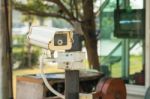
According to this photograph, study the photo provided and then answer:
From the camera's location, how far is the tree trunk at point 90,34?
416 cm

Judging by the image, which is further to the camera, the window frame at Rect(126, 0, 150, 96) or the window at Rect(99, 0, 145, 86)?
the window at Rect(99, 0, 145, 86)

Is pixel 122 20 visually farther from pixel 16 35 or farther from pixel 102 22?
pixel 16 35

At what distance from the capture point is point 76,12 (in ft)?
14.7

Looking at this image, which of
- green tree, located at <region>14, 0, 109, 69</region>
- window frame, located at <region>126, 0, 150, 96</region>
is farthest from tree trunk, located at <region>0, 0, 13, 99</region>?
window frame, located at <region>126, 0, 150, 96</region>

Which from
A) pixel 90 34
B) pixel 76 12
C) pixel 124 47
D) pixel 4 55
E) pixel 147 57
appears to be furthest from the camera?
pixel 76 12

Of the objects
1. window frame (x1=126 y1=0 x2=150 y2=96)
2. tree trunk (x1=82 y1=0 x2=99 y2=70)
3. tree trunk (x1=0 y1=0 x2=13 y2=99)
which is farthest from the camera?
tree trunk (x1=82 y1=0 x2=99 y2=70)

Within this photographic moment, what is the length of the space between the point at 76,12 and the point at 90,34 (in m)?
0.41

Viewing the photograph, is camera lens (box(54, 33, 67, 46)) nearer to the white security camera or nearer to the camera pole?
the white security camera

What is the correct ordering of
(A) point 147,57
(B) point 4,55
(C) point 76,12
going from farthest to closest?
(C) point 76,12, (A) point 147,57, (B) point 4,55

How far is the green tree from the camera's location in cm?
419

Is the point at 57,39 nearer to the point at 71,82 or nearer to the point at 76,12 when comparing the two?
the point at 71,82

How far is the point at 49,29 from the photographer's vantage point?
213cm

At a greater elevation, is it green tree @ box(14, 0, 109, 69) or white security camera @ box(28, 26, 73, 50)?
green tree @ box(14, 0, 109, 69)

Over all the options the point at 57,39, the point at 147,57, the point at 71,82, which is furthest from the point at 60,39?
the point at 147,57
